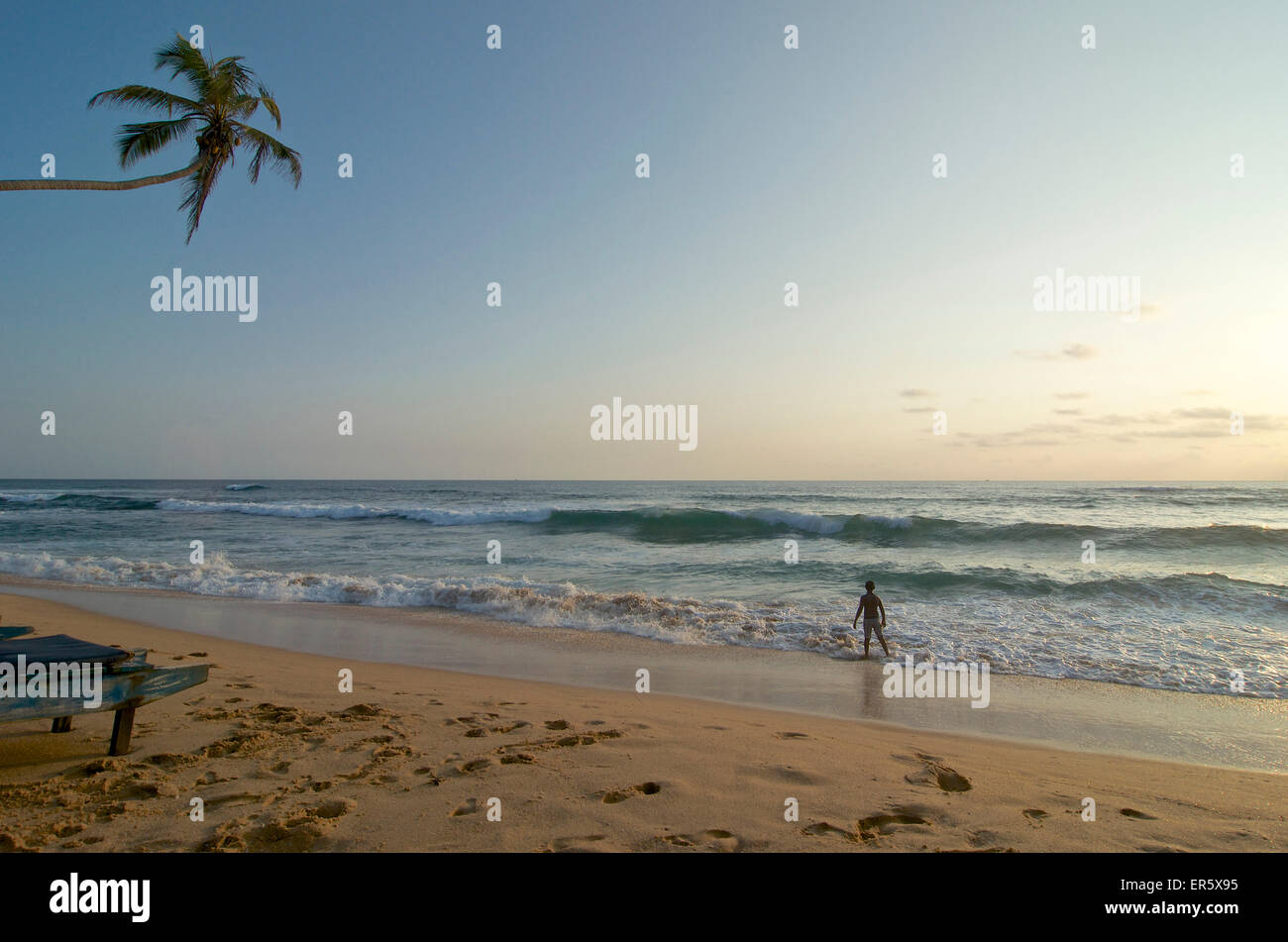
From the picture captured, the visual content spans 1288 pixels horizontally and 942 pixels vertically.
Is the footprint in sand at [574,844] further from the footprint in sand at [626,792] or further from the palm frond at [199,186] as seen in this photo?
the palm frond at [199,186]

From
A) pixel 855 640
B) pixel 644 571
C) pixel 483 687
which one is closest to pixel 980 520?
pixel 644 571

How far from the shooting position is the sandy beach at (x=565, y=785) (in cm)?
387

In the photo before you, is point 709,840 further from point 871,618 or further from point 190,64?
point 190,64

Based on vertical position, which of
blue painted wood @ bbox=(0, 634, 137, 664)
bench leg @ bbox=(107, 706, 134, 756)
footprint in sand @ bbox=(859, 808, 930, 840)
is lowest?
footprint in sand @ bbox=(859, 808, 930, 840)

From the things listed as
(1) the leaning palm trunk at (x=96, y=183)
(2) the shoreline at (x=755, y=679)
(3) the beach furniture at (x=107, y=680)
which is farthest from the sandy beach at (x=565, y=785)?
(1) the leaning palm trunk at (x=96, y=183)

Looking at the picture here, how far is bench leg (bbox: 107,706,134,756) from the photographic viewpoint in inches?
192

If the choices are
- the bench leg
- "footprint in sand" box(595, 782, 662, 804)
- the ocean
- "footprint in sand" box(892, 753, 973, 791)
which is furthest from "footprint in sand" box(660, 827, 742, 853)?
the ocean

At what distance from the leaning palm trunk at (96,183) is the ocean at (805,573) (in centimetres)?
894

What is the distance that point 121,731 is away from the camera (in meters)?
4.91

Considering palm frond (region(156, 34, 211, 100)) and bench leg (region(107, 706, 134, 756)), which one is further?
palm frond (region(156, 34, 211, 100))

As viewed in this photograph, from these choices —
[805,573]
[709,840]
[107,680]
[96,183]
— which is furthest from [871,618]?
[96,183]

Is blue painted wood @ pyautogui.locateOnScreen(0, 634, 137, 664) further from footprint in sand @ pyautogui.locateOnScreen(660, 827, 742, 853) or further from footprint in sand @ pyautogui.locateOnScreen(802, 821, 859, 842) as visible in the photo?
footprint in sand @ pyautogui.locateOnScreen(802, 821, 859, 842)

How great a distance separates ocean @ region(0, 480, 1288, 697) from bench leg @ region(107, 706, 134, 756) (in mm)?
8397
